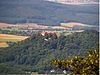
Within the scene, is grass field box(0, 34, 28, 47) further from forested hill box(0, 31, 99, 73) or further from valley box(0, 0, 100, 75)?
forested hill box(0, 31, 99, 73)

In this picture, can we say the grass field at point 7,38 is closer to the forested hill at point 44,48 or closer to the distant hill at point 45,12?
the forested hill at point 44,48

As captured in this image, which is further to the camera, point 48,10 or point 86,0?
point 86,0

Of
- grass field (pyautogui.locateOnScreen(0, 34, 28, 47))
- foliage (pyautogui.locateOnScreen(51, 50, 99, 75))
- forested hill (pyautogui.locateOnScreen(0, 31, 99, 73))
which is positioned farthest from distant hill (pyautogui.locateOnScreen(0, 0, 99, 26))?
foliage (pyautogui.locateOnScreen(51, 50, 99, 75))

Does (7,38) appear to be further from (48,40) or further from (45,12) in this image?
(45,12)

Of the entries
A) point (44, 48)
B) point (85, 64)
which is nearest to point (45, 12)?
point (44, 48)

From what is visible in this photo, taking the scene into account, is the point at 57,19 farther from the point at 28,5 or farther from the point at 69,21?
the point at 28,5

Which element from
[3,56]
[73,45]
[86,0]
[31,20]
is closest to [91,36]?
[73,45]

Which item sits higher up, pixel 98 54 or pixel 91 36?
pixel 98 54
